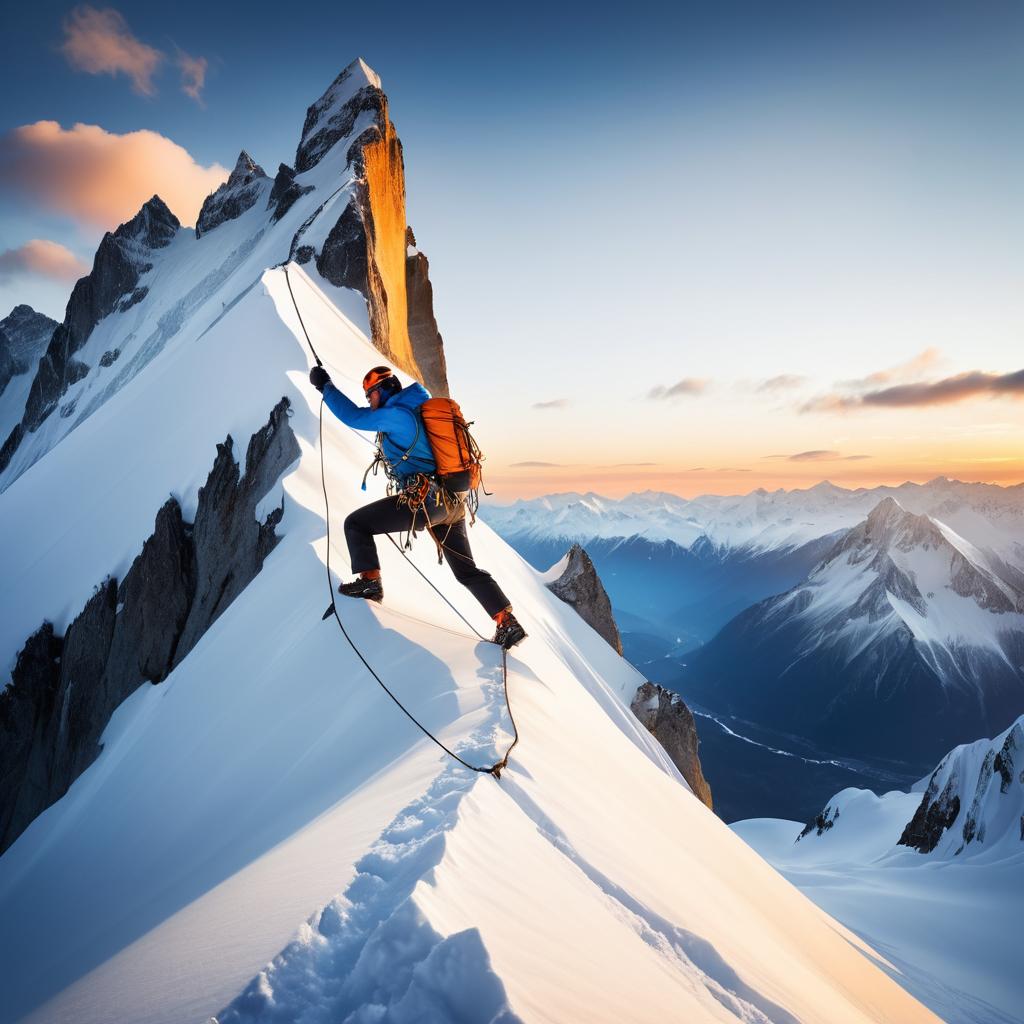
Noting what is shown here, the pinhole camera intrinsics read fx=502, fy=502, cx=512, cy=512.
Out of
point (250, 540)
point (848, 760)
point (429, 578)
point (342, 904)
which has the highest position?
point (250, 540)

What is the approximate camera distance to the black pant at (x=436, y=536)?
560 centimetres

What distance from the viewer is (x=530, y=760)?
3350 millimetres

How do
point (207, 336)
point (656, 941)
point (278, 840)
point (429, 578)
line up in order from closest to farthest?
point (656, 941) → point (278, 840) → point (429, 578) → point (207, 336)

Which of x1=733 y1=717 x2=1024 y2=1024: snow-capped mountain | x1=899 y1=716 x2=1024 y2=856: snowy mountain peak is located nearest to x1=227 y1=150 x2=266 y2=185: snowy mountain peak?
x1=733 y1=717 x2=1024 y2=1024: snow-capped mountain

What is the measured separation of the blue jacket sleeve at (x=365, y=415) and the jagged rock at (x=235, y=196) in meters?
64.4

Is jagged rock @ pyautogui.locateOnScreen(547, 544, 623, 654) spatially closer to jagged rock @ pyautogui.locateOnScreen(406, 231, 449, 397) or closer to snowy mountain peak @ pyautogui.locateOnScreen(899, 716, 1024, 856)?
jagged rock @ pyautogui.locateOnScreen(406, 231, 449, 397)

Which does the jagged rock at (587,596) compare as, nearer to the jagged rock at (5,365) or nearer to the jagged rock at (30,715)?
the jagged rock at (30,715)

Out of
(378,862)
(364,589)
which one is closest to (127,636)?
(364,589)

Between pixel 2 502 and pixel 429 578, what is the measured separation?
1767 cm

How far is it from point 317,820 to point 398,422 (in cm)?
360

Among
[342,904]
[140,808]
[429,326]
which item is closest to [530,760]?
[342,904]

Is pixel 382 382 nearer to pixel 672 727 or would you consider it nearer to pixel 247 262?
pixel 672 727

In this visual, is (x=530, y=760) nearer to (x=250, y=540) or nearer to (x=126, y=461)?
(x=250, y=540)

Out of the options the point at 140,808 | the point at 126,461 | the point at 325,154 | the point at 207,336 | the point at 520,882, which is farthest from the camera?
the point at 325,154
